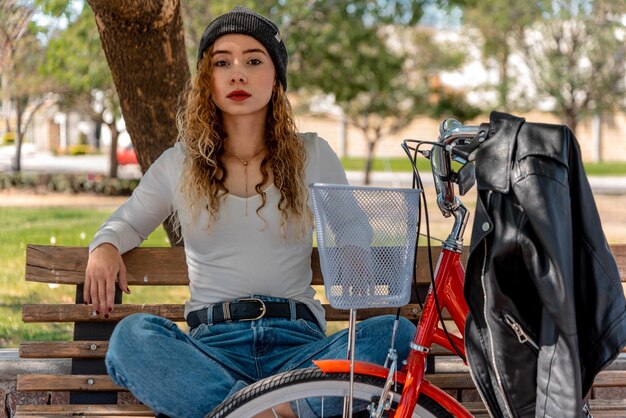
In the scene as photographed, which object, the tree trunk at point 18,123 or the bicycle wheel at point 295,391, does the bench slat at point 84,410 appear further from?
the tree trunk at point 18,123

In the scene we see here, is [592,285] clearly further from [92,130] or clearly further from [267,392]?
[92,130]

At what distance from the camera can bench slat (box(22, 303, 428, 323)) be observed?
329cm

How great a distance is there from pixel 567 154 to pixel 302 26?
13194 mm

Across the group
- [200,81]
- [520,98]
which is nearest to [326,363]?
[200,81]

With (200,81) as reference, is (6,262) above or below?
below

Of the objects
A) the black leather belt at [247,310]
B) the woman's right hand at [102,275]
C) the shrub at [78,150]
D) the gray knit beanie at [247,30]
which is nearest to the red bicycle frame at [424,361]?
the black leather belt at [247,310]

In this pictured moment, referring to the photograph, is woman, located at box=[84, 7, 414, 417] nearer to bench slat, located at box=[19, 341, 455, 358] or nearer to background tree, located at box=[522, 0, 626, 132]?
bench slat, located at box=[19, 341, 455, 358]

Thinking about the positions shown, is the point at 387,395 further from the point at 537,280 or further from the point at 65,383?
the point at 65,383

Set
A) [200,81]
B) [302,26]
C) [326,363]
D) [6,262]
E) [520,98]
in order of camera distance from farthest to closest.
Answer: [520,98]
[302,26]
[6,262]
[200,81]
[326,363]

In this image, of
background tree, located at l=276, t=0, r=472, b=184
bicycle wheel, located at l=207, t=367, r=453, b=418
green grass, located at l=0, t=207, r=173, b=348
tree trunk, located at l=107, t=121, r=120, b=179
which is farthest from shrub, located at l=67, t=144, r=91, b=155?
bicycle wheel, located at l=207, t=367, r=453, b=418

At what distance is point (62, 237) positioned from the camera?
1054 cm

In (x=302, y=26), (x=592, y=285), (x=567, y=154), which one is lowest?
(x=592, y=285)

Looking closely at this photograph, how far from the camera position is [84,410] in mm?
3227

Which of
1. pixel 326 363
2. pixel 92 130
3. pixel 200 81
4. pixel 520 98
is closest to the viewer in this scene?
pixel 326 363
